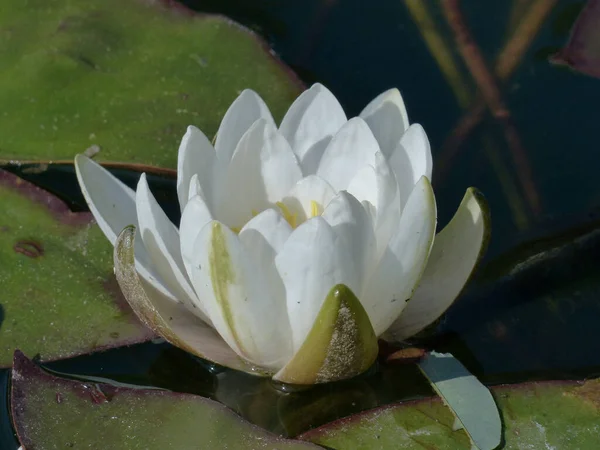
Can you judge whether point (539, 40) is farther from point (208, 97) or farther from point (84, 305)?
point (84, 305)

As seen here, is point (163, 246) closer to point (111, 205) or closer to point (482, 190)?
point (111, 205)

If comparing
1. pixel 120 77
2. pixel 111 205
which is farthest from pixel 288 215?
pixel 120 77

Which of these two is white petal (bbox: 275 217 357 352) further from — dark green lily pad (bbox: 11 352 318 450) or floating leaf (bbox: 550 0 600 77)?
floating leaf (bbox: 550 0 600 77)

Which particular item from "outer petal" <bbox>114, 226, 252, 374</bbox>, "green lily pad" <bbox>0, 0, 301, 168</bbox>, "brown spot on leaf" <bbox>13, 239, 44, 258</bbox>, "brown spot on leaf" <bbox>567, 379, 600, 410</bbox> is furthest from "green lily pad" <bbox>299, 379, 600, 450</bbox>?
"green lily pad" <bbox>0, 0, 301, 168</bbox>

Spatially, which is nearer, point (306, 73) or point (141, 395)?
point (141, 395)

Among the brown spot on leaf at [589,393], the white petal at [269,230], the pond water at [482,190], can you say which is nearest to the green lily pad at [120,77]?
the pond water at [482,190]

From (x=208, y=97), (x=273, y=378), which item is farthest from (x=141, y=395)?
(x=208, y=97)

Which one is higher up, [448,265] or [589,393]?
[448,265]
